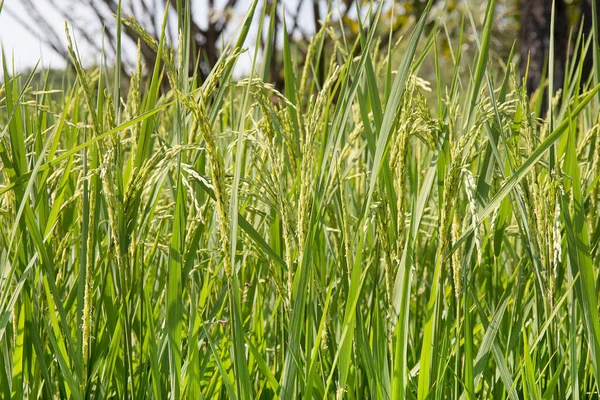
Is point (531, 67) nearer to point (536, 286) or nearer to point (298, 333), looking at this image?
point (536, 286)


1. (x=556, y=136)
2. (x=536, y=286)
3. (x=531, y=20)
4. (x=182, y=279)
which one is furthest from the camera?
(x=531, y=20)

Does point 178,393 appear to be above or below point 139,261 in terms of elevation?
below

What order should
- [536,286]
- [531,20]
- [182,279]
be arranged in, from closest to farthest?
[182,279]
[536,286]
[531,20]

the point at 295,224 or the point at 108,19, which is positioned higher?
the point at 108,19

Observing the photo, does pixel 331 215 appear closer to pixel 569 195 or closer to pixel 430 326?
pixel 430 326

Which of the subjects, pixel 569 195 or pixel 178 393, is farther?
pixel 569 195

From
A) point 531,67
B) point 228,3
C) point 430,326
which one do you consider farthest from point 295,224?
point 228,3

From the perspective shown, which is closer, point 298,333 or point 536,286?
point 298,333

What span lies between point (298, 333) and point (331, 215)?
0.30 m

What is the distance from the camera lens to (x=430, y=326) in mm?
838

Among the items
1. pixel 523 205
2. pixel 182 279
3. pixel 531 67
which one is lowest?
pixel 182 279

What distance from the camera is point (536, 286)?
3.21 ft

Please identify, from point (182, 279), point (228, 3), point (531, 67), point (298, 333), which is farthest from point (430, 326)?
point (228, 3)

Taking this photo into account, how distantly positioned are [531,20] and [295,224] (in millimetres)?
3998
